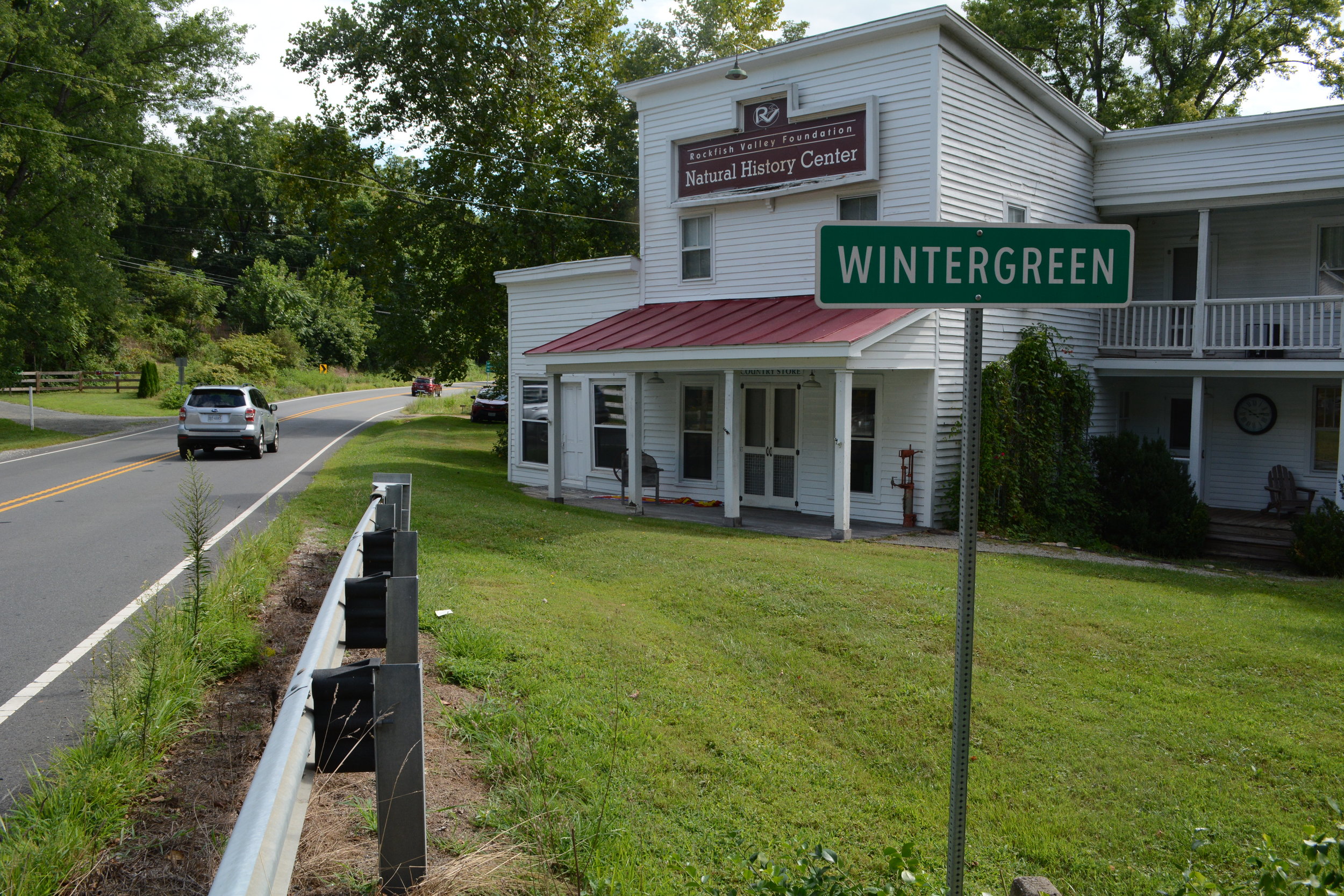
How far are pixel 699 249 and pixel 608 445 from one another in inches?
171

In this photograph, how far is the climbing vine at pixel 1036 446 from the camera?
1455cm

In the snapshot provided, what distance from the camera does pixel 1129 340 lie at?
1788cm

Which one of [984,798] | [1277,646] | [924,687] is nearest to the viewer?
[984,798]

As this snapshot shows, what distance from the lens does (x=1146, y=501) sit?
15.8 m

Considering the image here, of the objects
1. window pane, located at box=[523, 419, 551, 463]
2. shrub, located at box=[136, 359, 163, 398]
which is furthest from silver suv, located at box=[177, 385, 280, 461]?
shrub, located at box=[136, 359, 163, 398]

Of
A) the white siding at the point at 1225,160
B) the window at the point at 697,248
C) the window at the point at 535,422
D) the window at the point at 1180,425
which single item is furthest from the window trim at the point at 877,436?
the window at the point at 1180,425

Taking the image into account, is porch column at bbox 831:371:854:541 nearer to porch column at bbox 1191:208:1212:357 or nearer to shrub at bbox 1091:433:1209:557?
shrub at bbox 1091:433:1209:557

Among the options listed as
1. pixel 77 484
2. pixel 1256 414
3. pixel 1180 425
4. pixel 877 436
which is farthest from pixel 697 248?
pixel 77 484

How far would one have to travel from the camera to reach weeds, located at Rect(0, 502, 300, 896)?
329 centimetres

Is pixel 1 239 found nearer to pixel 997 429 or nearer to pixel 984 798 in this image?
pixel 997 429

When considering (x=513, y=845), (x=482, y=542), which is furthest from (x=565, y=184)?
(x=513, y=845)

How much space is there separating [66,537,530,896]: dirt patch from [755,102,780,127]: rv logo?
12.9m

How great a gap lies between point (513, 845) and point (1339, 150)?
59.2 ft

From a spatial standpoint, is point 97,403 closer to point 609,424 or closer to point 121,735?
point 609,424
